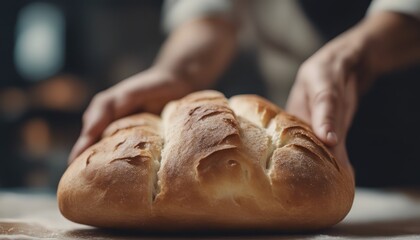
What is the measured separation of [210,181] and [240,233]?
0.10 m

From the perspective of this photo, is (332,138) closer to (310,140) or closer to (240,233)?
(310,140)

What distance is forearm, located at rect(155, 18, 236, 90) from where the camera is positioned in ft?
5.23

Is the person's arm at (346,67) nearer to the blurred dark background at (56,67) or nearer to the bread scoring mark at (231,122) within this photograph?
the bread scoring mark at (231,122)

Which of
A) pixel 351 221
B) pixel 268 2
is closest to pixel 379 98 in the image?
pixel 268 2

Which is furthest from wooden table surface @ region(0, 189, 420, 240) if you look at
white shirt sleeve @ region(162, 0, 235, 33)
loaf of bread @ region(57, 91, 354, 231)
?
white shirt sleeve @ region(162, 0, 235, 33)

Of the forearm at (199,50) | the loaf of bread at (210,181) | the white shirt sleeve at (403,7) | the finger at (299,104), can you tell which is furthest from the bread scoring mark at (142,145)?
the white shirt sleeve at (403,7)

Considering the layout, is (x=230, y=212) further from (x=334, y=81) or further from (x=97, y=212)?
(x=334, y=81)

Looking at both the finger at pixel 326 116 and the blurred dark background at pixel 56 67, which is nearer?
the finger at pixel 326 116

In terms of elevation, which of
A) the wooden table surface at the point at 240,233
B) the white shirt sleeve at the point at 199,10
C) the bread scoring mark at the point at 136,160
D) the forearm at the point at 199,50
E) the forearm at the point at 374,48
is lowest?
the wooden table surface at the point at 240,233

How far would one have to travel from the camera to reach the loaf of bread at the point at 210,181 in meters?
0.81

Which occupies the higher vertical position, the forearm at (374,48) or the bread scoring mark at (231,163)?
→ the forearm at (374,48)

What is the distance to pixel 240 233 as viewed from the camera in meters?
0.85

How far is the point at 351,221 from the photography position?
40.9 inches

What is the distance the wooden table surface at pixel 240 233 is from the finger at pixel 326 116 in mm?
143
